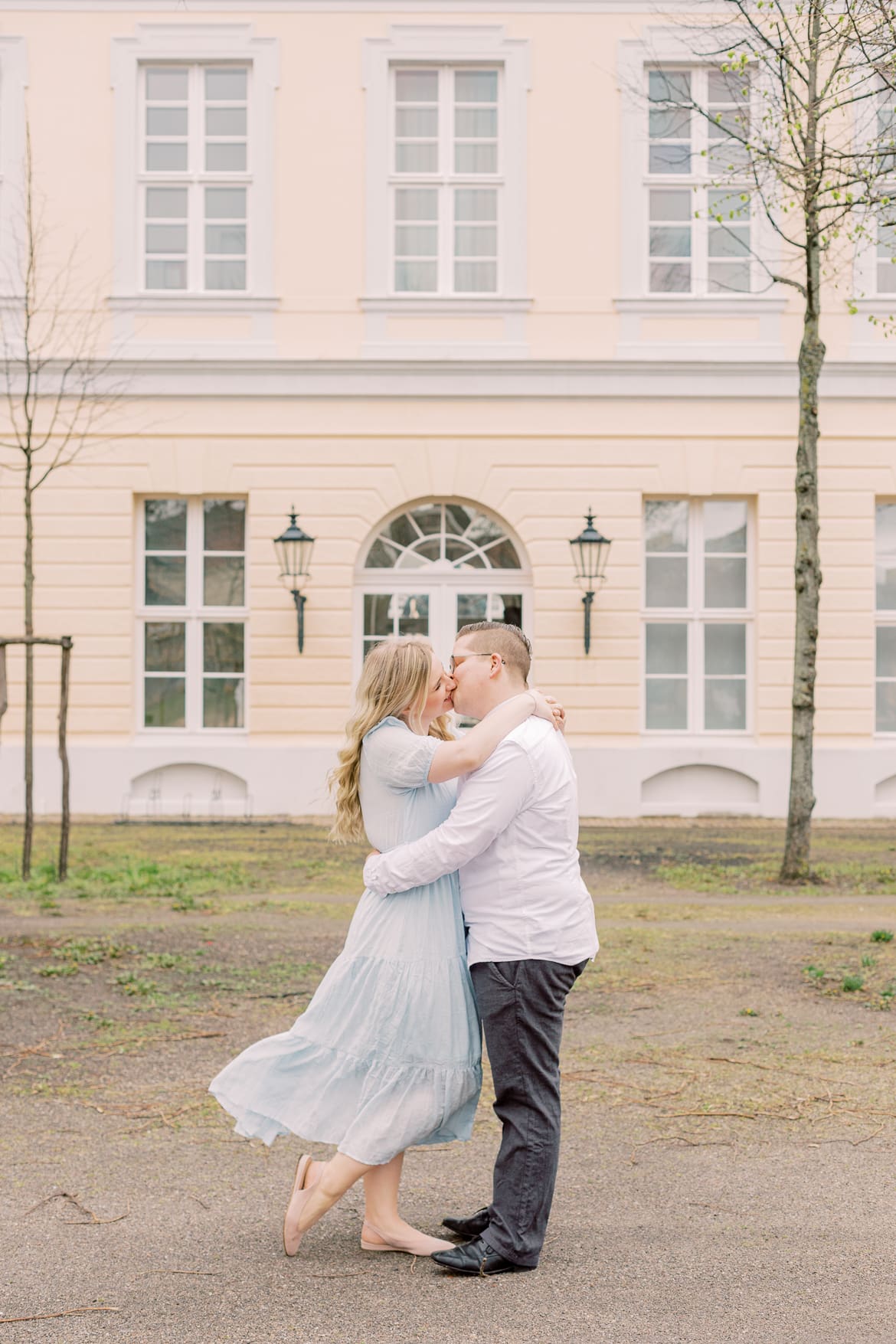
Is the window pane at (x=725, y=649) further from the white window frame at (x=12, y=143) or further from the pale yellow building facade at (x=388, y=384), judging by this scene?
the white window frame at (x=12, y=143)

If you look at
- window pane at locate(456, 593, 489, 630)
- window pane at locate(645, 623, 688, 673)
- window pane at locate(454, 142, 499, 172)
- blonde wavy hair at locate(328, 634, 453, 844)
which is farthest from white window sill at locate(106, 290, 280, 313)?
blonde wavy hair at locate(328, 634, 453, 844)

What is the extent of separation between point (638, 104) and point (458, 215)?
92.2 inches

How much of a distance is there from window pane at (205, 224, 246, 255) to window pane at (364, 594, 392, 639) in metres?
4.17

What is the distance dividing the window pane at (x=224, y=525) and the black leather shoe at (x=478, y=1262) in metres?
13.8

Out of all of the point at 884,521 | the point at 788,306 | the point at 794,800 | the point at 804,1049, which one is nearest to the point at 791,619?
the point at 884,521

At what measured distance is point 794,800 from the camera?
39.3ft

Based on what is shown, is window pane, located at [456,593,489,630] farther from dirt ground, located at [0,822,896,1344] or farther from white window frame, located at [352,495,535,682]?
dirt ground, located at [0,822,896,1344]

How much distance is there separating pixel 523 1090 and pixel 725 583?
13.9 metres

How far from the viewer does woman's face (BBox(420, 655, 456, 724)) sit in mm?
4035

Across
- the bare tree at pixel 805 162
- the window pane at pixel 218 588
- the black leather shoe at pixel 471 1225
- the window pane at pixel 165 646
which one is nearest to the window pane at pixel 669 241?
the bare tree at pixel 805 162

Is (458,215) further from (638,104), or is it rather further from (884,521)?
(884,521)

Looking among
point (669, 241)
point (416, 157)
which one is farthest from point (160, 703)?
point (669, 241)

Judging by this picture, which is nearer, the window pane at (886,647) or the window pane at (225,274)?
the window pane at (225,274)

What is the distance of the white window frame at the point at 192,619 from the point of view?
17016 millimetres
